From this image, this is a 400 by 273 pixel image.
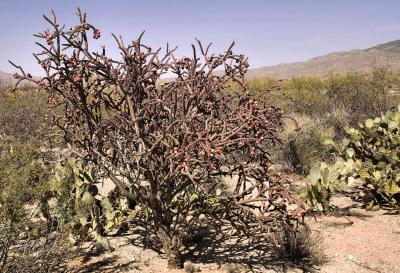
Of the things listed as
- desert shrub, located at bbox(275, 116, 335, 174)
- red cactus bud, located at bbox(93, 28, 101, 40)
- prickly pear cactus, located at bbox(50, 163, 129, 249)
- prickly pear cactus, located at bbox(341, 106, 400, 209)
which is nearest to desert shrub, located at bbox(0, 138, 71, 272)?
prickly pear cactus, located at bbox(50, 163, 129, 249)

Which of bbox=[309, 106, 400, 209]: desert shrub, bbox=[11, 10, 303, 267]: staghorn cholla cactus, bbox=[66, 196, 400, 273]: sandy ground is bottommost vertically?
bbox=[66, 196, 400, 273]: sandy ground

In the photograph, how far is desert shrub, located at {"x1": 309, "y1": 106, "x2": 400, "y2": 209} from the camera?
674cm

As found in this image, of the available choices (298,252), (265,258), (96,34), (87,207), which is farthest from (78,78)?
(298,252)

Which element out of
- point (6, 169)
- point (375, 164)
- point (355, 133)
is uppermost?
point (6, 169)

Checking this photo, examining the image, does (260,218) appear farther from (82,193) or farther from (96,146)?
(82,193)

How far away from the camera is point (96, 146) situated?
197 inches

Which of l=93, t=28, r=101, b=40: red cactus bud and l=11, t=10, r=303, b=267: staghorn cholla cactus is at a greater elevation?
l=93, t=28, r=101, b=40: red cactus bud

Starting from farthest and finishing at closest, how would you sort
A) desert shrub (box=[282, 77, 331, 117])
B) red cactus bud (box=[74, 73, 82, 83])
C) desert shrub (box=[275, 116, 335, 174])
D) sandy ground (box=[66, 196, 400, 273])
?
desert shrub (box=[282, 77, 331, 117]) → desert shrub (box=[275, 116, 335, 174]) → sandy ground (box=[66, 196, 400, 273]) → red cactus bud (box=[74, 73, 82, 83])

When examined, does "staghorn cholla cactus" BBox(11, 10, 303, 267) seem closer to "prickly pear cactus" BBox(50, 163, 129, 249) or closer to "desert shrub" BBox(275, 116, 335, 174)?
"prickly pear cactus" BBox(50, 163, 129, 249)

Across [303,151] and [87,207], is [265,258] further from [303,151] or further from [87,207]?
[303,151]

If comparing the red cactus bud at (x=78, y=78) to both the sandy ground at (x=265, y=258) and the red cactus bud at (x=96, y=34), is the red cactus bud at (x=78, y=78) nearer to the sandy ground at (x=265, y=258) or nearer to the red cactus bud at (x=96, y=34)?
the red cactus bud at (x=96, y=34)

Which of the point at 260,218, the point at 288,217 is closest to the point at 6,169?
the point at 260,218

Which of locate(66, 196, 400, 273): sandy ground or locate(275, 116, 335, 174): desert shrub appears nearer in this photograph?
locate(66, 196, 400, 273): sandy ground

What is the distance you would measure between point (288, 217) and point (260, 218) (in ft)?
0.94
